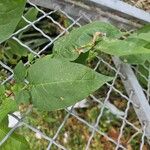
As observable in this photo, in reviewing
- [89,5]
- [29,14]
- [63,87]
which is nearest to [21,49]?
[29,14]

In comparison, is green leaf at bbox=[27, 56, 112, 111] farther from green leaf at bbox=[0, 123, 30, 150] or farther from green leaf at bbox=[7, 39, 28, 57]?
green leaf at bbox=[7, 39, 28, 57]

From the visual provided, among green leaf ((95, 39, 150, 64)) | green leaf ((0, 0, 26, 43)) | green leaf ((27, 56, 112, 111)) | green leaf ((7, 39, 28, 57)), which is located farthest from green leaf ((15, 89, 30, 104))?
green leaf ((7, 39, 28, 57))

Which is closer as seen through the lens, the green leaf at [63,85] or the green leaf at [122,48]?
the green leaf at [63,85]

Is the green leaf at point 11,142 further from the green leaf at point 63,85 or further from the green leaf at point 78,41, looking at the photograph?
the green leaf at point 78,41

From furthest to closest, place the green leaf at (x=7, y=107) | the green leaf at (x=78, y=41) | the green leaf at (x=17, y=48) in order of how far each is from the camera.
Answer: the green leaf at (x=17, y=48) → the green leaf at (x=78, y=41) → the green leaf at (x=7, y=107)

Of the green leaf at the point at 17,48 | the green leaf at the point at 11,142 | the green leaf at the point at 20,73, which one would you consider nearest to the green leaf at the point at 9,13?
the green leaf at the point at 20,73

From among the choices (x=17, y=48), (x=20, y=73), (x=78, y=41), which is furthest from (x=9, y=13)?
(x=17, y=48)

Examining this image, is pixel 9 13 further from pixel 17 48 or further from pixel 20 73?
pixel 17 48
